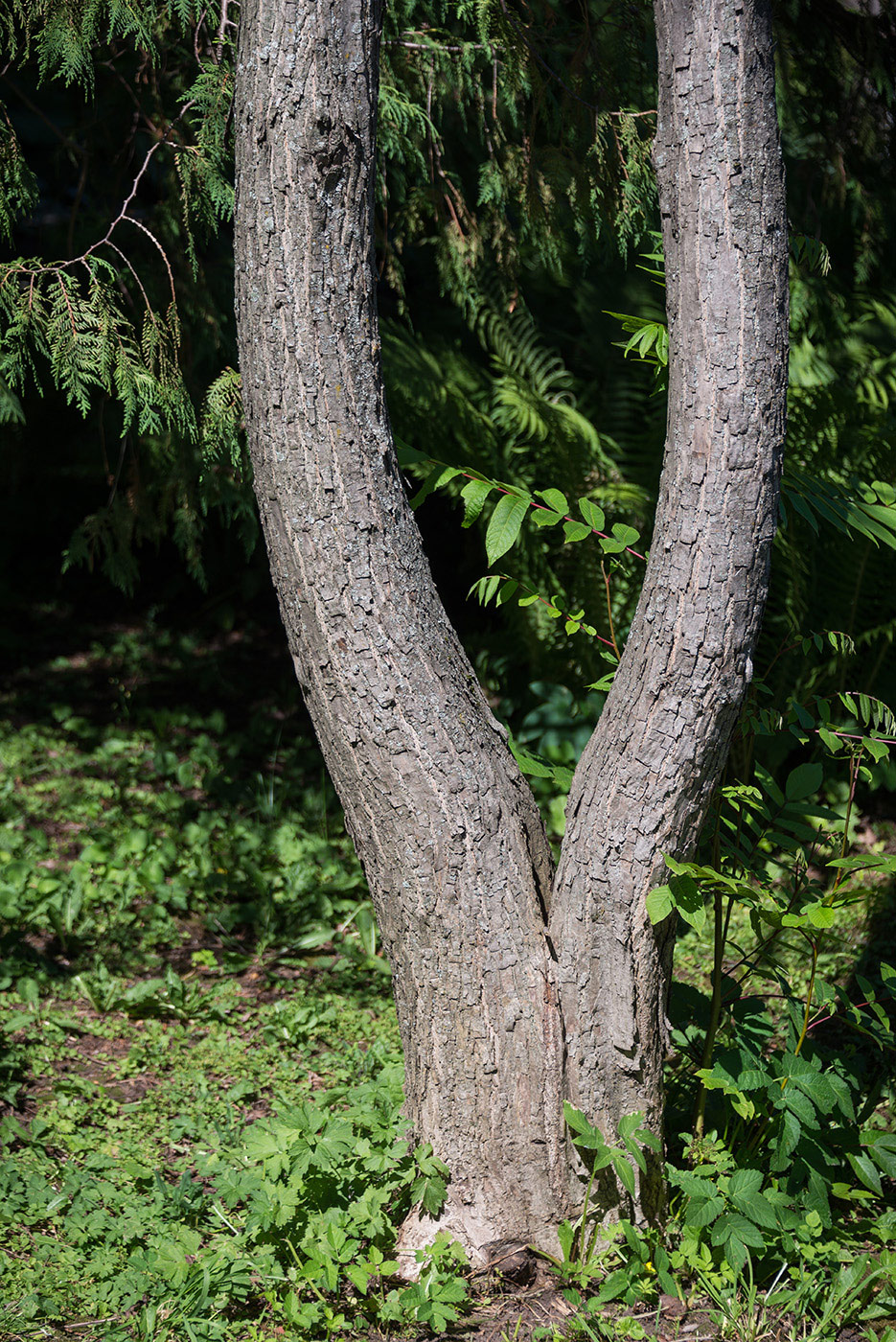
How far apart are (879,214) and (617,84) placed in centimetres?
147

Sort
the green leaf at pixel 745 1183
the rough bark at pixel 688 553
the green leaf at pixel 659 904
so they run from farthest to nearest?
the green leaf at pixel 745 1183 → the green leaf at pixel 659 904 → the rough bark at pixel 688 553

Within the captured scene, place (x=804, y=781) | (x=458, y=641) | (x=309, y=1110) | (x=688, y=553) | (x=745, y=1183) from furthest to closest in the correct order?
(x=309, y=1110) → (x=804, y=781) → (x=458, y=641) → (x=745, y=1183) → (x=688, y=553)

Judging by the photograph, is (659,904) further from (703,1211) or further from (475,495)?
(475,495)

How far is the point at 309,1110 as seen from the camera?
2.50 meters

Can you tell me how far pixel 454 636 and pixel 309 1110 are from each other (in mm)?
1226

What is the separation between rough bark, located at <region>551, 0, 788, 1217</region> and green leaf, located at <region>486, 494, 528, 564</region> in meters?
0.29

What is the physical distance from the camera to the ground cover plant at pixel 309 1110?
6.97 feet

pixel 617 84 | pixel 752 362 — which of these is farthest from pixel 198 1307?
pixel 617 84

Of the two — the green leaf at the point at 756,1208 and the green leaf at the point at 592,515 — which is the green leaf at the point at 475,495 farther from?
the green leaf at the point at 756,1208

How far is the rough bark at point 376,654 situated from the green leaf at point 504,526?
0.19 m

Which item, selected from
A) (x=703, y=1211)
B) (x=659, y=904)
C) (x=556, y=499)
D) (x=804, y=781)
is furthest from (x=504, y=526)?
(x=703, y=1211)

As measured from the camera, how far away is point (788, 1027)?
271cm

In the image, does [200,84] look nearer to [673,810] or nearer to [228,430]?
[228,430]

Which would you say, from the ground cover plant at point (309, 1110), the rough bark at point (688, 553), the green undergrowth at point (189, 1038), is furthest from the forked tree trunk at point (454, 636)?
the green undergrowth at point (189, 1038)
